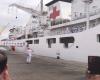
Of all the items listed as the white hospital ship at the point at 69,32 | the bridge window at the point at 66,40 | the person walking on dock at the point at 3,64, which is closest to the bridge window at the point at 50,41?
the white hospital ship at the point at 69,32

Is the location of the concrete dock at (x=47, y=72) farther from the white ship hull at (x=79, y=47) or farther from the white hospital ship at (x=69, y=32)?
the white hospital ship at (x=69, y=32)

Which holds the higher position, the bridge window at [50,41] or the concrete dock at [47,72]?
the bridge window at [50,41]

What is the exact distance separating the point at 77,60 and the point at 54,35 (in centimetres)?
770

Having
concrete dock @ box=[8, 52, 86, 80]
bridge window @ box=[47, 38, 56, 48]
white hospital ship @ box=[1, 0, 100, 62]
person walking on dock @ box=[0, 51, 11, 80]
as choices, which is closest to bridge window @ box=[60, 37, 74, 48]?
white hospital ship @ box=[1, 0, 100, 62]

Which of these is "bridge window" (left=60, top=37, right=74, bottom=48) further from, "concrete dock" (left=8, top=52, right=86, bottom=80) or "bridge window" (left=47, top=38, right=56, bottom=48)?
"concrete dock" (left=8, top=52, right=86, bottom=80)

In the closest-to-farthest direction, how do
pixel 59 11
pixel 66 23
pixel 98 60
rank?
pixel 98 60 → pixel 66 23 → pixel 59 11

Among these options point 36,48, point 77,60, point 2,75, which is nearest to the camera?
point 2,75

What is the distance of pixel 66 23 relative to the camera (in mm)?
29453

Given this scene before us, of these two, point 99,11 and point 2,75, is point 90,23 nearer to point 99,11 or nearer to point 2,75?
point 99,11

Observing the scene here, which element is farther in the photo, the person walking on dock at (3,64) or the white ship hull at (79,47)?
the white ship hull at (79,47)

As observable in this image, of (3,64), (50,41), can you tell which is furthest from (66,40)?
(3,64)

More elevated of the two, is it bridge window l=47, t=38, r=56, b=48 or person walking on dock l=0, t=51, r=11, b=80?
bridge window l=47, t=38, r=56, b=48

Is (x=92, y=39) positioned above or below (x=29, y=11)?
below

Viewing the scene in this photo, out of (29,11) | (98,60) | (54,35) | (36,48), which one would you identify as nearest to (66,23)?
(54,35)
